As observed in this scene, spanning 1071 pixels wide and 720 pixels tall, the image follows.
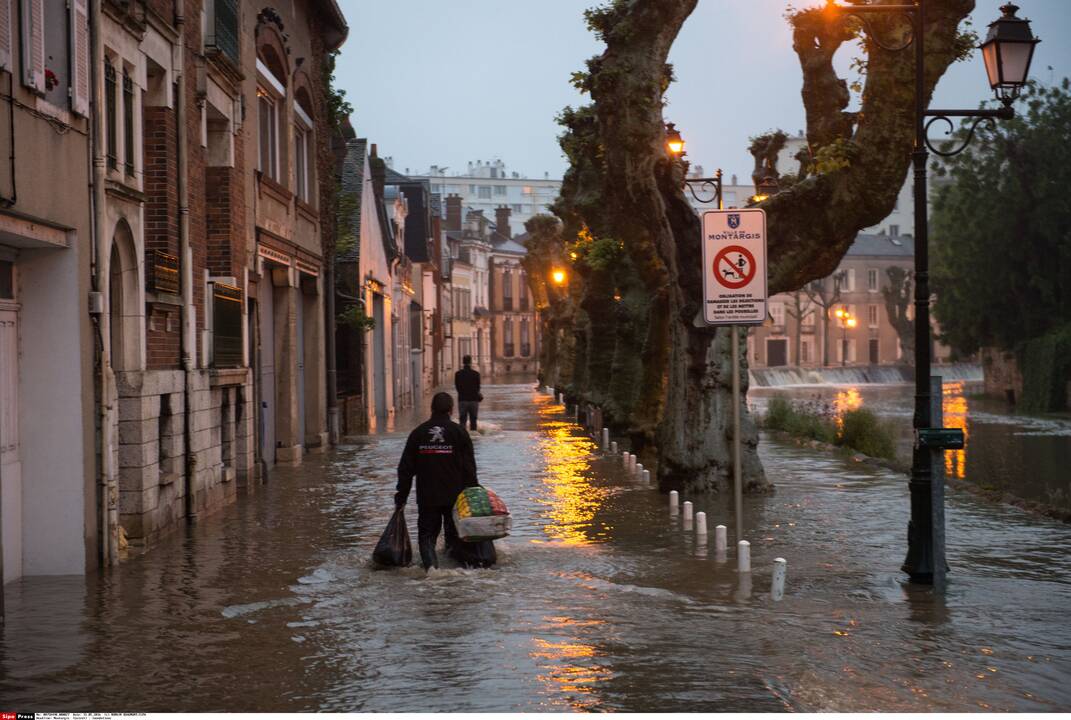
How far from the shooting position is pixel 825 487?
→ 768 inches

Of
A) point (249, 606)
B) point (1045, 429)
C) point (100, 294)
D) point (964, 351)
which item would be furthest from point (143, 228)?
point (964, 351)

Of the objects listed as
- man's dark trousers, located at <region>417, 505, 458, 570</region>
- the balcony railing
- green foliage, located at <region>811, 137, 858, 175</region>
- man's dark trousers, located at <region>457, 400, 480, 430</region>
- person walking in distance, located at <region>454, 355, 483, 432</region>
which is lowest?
man's dark trousers, located at <region>417, 505, 458, 570</region>

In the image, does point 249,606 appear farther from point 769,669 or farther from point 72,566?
point 769,669

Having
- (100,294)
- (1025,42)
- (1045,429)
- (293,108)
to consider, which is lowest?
(1045,429)

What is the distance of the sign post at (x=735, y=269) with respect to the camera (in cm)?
1102

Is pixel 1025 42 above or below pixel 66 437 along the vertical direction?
above

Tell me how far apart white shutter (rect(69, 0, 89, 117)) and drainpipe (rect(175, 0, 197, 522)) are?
329 cm

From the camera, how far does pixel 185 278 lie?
15.4 m

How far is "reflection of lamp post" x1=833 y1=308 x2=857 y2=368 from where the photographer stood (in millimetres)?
101650

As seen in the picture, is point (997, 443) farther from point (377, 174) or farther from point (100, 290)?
point (100, 290)

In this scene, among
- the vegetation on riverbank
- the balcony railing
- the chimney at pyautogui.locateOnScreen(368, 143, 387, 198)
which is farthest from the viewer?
the chimney at pyautogui.locateOnScreen(368, 143, 387, 198)

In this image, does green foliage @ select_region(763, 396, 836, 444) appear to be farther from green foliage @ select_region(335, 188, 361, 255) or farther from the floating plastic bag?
the floating plastic bag

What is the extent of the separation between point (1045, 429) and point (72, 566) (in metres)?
32.2

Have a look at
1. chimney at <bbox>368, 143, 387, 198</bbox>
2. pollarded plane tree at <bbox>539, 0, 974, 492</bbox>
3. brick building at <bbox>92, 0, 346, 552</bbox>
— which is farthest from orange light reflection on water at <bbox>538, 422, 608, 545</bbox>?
chimney at <bbox>368, 143, 387, 198</bbox>
